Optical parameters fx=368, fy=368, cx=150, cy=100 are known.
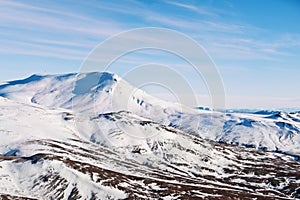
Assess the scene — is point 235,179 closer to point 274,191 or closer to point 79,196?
point 274,191

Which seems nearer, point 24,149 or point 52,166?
point 52,166

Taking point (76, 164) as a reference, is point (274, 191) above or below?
below

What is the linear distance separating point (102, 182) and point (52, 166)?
22.6 metres

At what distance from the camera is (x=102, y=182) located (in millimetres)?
132750

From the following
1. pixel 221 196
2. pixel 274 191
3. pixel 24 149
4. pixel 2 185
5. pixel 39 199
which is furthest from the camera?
pixel 24 149

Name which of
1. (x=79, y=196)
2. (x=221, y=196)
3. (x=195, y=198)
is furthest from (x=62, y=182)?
(x=221, y=196)

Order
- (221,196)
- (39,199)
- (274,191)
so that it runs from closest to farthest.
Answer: (39,199) < (221,196) < (274,191)

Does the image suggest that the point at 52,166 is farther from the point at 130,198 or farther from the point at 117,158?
the point at 117,158

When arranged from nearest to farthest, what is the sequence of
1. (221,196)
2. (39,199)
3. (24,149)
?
(39,199)
(221,196)
(24,149)

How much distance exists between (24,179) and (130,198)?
41692mm

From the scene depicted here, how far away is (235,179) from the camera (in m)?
192

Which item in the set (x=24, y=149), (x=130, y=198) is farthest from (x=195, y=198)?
(x=24, y=149)

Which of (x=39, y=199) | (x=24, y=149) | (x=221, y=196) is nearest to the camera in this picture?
(x=39, y=199)

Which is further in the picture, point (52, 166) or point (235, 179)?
point (235, 179)
